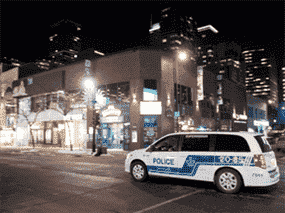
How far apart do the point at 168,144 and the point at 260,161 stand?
9.75ft

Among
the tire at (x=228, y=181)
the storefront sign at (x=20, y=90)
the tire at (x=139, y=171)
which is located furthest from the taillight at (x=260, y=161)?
the storefront sign at (x=20, y=90)

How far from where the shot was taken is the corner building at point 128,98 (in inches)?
1088

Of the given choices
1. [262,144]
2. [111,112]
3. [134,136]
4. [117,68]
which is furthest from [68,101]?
[262,144]

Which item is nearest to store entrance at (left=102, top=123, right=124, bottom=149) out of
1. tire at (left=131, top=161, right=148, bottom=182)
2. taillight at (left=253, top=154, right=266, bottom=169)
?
tire at (left=131, top=161, right=148, bottom=182)

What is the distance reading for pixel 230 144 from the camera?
7305mm

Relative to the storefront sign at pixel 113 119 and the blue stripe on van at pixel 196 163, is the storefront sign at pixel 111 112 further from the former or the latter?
the blue stripe on van at pixel 196 163

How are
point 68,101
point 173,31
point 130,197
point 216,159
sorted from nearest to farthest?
1. point 130,197
2. point 216,159
3. point 68,101
4. point 173,31

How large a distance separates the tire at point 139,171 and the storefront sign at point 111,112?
66.9 ft

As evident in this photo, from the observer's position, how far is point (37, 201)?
641 centimetres

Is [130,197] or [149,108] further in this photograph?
[149,108]

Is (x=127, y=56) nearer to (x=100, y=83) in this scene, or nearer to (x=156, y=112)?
(x=100, y=83)

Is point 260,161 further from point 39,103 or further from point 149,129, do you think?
point 39,103

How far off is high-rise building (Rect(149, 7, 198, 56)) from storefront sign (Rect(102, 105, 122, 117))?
425ft

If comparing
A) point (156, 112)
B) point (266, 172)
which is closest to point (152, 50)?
point (156, 112)
